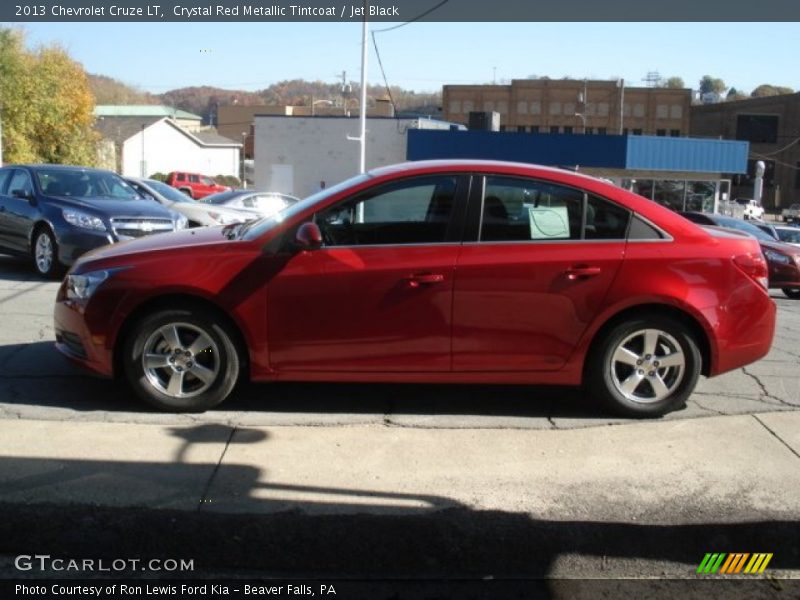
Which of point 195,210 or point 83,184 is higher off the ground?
point 83,184

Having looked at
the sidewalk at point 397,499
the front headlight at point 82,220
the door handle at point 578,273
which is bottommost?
the sidewalk at point 397,499

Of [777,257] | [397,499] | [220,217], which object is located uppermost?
[220,217]

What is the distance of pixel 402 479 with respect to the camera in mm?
4305

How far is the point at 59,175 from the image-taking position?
11.2m

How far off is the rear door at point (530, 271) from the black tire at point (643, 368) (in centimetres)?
25

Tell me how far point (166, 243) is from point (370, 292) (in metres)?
1.42

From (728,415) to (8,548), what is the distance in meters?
4.33

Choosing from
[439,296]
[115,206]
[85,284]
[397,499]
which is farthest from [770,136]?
[397,499]

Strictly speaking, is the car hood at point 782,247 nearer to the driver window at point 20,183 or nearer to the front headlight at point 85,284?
the driver window at point 20,183

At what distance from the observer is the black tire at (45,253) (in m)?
10.4

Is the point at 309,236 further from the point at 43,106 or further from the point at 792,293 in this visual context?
the point at 43,106

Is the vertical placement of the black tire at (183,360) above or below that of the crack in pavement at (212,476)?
above

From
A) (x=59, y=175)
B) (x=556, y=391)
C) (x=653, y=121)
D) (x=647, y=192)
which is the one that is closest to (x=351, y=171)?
(x=647, y=192)

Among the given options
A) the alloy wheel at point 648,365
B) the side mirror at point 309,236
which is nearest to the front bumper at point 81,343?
the side mirror at point 309,236
